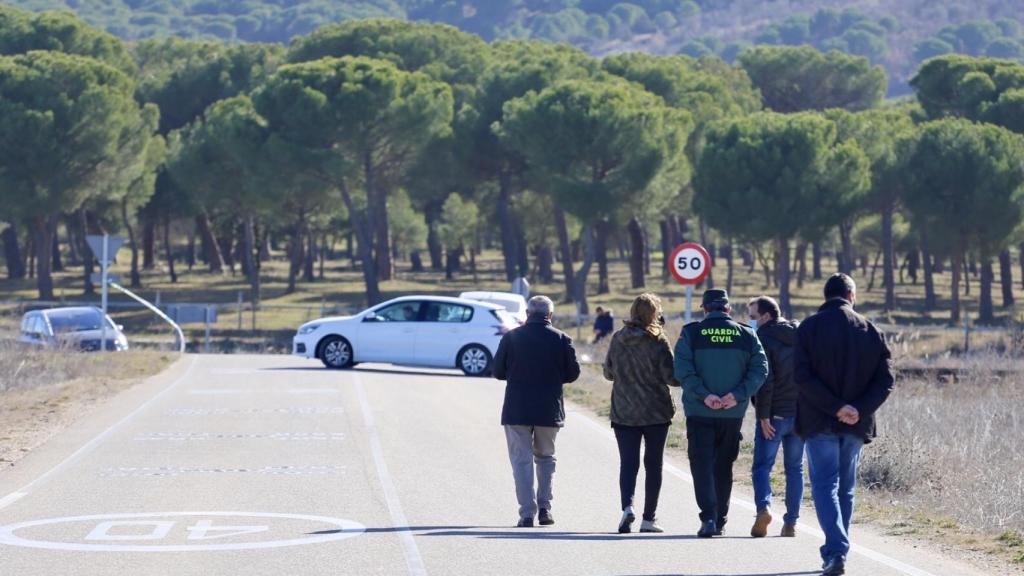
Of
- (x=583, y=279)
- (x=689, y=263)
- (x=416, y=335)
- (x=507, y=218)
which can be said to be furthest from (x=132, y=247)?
(x=689, y=263)

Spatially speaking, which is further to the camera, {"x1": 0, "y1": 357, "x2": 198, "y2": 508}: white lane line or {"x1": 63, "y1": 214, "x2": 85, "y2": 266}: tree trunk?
{"x1": 63, "y1": 214, "x2": 85, "y2": 266}: tree trunk

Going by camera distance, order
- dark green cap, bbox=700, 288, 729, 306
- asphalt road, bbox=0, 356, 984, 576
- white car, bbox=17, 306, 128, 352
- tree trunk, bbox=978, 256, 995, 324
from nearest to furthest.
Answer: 1. asphalt road, bbox=0, 356, 984, 576
2. dark green cap, bbox=700, 288, 729, 306
3. white car, bbox=17, 306, 128, 352
4. tree trunk, bbox=978, 256, 995, 324

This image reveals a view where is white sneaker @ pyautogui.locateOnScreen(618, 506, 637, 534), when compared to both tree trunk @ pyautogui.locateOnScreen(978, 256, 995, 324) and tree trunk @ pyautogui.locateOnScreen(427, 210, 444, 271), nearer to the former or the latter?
tree trunk @ pyautogui.locateOnScreen(978, 256, 995, 324)

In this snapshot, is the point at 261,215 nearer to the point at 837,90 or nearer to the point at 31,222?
the point at 31,222

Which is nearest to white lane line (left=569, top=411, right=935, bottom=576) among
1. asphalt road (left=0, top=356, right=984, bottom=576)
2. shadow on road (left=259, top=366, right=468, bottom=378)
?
asphalt road (left=0, top=356, right=984, bottom=576)

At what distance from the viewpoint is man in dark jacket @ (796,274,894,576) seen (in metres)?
9.35

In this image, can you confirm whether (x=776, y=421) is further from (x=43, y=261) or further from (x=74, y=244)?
(x=74, y=244)

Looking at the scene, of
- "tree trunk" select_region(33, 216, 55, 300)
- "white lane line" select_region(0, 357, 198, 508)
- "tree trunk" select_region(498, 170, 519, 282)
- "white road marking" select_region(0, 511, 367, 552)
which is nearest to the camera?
"white road marking" select_region(0, 511, 367, 552)

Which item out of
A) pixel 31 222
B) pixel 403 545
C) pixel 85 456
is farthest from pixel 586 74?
pixel 403 545

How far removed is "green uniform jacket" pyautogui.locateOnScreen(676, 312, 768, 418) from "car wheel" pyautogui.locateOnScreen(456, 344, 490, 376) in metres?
19.8

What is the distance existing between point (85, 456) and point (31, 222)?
171ft

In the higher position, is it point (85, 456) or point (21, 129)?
point (21, 129)

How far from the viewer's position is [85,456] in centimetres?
1577

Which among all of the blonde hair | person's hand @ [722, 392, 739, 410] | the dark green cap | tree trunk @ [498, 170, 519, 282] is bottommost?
person's hand @ [722, 392, 739, 410]
